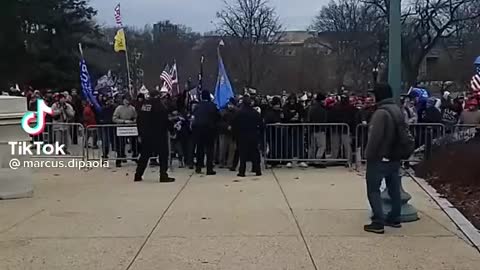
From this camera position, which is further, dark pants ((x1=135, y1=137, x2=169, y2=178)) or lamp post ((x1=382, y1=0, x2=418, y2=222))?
dark pants ((x1=135, y1=137, x2=169, y2=178))

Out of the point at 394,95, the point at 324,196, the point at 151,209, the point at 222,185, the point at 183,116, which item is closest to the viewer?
the point at 394,95

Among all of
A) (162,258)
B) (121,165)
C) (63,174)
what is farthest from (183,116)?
(162,258)

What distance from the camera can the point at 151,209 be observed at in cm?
1078

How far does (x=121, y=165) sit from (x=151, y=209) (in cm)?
656

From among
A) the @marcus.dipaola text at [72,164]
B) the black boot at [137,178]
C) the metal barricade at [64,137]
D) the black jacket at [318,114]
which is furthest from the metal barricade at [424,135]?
the metal barricade at [64,137]

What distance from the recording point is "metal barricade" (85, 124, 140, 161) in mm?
16828

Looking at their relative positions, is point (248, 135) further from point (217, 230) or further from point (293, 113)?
point (217, 230)

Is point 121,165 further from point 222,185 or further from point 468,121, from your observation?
point 468,121

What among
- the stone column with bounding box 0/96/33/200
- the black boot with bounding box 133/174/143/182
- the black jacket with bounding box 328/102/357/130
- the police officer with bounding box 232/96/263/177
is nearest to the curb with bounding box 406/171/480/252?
the police officer with bounding box 232/96/263/177

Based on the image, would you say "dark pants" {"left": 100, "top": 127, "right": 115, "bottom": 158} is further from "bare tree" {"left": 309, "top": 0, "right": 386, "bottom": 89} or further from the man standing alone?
"bare tree" {"left": 309, "top": 0, "right": 386, "bottom": 89}

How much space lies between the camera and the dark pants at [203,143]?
15.5 m

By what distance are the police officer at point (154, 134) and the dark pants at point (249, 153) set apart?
159cm

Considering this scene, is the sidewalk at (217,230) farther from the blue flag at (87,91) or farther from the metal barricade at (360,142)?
the blue flag at (87,91)

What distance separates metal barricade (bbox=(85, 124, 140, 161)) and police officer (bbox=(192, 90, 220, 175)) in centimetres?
181
